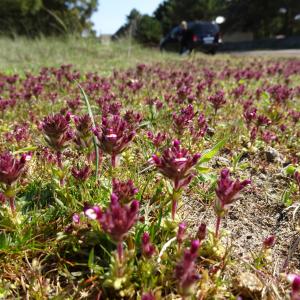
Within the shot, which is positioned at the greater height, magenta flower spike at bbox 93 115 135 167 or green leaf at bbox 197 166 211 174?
magenta flower spike at bbox 93 115 135 167

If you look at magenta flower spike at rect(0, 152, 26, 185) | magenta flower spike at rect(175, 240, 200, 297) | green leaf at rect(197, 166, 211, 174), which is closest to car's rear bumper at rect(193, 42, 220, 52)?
green leaf at rect(197, 166, 211, 174)

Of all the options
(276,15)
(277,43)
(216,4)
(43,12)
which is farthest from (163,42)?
(216,4)

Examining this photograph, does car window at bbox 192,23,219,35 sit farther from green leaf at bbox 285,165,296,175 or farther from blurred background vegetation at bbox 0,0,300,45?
green leaf at bbox 285,165,296,175

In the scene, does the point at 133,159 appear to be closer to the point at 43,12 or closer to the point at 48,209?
the point at 48,209

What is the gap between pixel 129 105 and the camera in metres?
5.10

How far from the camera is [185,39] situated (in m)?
23.1

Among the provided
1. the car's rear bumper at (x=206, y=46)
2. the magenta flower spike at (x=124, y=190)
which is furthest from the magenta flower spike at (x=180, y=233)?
the car's rear bumper at (x=206, y=46)

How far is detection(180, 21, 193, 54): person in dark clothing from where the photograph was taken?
70.7 ft

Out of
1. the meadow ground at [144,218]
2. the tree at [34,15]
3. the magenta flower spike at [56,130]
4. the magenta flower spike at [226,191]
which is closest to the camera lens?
the meadow ground at [144,218]

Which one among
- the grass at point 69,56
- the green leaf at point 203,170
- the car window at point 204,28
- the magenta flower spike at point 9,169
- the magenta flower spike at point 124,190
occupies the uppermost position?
the car window at point 204,28

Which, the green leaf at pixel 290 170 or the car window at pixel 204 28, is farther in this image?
the car window at pixel 204 28

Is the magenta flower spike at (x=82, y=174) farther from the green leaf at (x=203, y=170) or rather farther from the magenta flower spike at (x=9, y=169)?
the green leaf at (x=203, y=170)

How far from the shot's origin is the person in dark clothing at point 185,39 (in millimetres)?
21542

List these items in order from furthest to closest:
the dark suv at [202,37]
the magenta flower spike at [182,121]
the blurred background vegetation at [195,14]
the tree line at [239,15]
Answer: the tree line at [239,15] → the blurred background vegetation at [195,14] → the dark suv at [202,37] → the magenta flower spike at [182,121]
